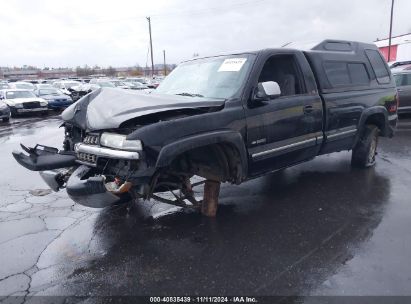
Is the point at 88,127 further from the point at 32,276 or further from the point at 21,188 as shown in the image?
the point at 21,188

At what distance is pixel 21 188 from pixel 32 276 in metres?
3.06

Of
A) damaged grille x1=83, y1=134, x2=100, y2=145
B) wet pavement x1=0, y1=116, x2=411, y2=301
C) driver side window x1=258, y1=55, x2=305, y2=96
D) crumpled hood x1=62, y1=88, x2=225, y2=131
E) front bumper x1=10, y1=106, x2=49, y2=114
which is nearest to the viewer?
wet pavement x1=0, y1=116, x2=411, y2=301

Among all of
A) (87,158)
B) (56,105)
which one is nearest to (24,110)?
(56,105)

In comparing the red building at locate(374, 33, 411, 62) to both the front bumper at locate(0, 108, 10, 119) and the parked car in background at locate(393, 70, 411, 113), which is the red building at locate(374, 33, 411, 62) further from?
the front bumper at locate(0, 108, 10, 119)

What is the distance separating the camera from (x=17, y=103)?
18031mm

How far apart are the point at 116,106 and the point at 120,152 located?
650 millimetres

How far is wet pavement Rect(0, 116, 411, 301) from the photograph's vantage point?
3.16 metres

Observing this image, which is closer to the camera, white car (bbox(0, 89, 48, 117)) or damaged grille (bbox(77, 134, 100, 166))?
damaged grille (bbox(77, 134, 100, 166))

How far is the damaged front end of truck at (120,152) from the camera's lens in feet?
11.0

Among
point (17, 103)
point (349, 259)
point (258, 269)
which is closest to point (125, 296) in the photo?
point (258, 269)

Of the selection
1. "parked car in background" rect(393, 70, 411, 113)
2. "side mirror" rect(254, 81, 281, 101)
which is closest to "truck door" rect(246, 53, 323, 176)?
"side mirror" rect(254, 81, 281, 101)

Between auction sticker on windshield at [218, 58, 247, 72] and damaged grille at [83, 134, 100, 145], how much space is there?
1.80 metres

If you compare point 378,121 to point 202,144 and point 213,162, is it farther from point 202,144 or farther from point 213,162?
point 202,144

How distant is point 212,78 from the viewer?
15.0 ft
